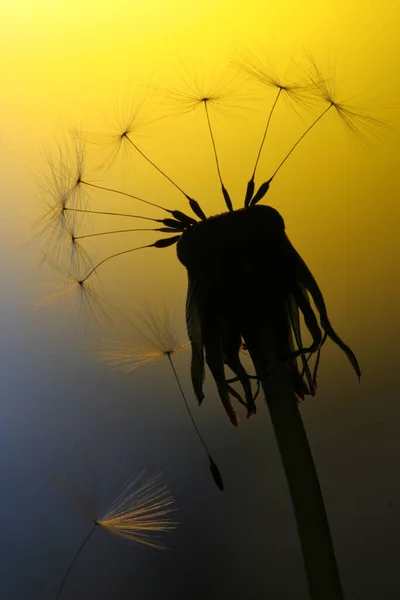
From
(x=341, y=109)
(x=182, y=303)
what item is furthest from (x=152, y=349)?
(x=341, y=109)

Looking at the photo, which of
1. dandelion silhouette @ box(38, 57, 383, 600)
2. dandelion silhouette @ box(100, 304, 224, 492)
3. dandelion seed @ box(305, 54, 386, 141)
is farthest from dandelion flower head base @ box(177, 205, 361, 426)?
dandelion seed @ box(305, 54, 386, 141)

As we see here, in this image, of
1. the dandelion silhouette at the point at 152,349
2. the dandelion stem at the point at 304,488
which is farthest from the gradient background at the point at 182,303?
the dandelion stem at the point at 304,488

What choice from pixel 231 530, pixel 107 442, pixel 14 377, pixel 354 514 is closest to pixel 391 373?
pixel 354 514

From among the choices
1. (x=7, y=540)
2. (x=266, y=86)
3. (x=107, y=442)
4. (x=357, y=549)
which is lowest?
(x=357, y=549)

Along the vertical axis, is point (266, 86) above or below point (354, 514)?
above

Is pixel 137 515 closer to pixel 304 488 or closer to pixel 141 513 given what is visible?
pixel 141 513

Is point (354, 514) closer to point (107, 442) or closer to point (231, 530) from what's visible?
point (231, 530)

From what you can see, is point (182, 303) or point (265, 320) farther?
point (182, 303)
